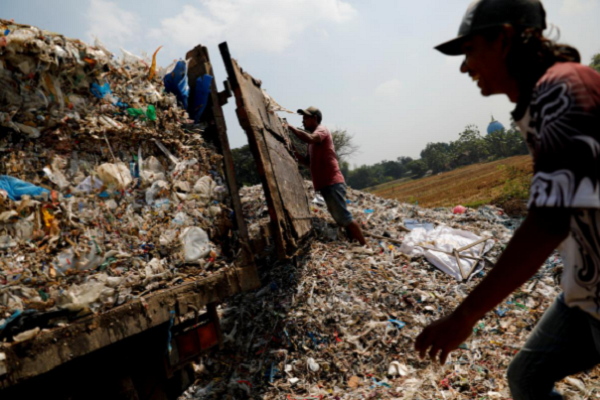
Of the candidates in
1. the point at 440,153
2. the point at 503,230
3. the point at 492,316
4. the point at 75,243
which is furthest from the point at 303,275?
the point at 440,153

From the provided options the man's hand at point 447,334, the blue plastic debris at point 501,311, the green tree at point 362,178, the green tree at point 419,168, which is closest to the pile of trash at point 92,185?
the man's hand at point 447,334

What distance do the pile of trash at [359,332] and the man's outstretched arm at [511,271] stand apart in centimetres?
185

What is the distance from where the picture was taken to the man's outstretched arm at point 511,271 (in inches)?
34.3

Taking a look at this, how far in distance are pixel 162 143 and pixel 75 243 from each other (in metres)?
0.90

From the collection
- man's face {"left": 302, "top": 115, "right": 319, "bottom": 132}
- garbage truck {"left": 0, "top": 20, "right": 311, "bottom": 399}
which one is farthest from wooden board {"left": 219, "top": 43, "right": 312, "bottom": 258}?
man's face {"left": 302, "top": 115, "right": 319, "bottom": 132}

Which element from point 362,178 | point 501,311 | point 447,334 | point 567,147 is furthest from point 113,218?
point 362,178

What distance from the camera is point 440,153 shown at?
4703 centimetres

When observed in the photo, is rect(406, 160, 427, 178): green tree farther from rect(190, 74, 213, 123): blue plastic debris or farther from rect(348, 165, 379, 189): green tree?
rect(190, 74, 213, 123): blue plastic debris

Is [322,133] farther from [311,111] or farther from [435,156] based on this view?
[435,156]

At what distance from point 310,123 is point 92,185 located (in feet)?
9.67

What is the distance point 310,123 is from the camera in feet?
15.2

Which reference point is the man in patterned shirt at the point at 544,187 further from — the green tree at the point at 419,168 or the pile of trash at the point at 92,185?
the green tree at the point at 419,168

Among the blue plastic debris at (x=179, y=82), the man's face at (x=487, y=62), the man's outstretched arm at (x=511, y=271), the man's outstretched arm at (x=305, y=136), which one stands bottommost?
the man's outstretched arm at (x=511, y=271)

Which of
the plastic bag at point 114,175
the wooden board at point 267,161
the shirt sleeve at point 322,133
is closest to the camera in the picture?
the plastic bag at point 114,175
